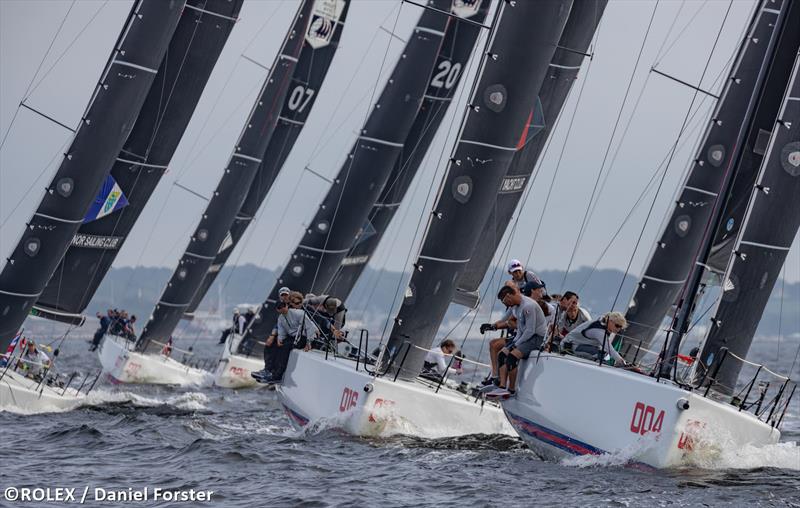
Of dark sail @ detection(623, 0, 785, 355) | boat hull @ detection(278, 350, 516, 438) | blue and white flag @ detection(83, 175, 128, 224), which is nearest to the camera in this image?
boat hull @ detection(278, 350, 516, 438)

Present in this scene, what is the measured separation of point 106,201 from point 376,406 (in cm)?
715

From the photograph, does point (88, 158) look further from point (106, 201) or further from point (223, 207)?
point (223, 207)

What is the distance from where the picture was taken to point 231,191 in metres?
25.6

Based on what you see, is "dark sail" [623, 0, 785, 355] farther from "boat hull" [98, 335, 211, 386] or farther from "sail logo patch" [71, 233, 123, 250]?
"boat hull" [98, 335, 211, 386]

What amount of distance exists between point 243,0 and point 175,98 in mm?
2088

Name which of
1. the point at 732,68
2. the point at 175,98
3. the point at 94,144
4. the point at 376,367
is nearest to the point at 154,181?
the point at 175,98

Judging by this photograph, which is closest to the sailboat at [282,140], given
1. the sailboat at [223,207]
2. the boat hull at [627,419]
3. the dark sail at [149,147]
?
the sailboat at [223,207]

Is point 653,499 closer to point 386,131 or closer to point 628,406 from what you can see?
point 628,406

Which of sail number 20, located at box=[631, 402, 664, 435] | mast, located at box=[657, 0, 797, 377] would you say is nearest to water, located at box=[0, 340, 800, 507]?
sail number 20, located at box=[631, 402, 664, 435]

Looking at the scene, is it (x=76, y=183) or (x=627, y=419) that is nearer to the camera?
(x=627, y=419)

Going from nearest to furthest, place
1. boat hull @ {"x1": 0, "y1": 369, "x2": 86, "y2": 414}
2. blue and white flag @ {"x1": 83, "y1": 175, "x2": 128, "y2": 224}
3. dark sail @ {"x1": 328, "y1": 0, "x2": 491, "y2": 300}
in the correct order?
boat hull @ {"x1": 0, "y1": 369, "x2": 86, "y2": 414}
blue and white flag @ {"x1": 83, "y1": 175, "x2": 128, "y2": 224}
dark sail @ {"x1": 328, "y1": 0, "x2": 491, "y2": 300}

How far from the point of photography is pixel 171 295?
85.3 feet

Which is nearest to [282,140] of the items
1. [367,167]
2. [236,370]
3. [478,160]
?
[367,167]

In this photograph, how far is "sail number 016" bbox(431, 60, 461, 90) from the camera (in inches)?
864
